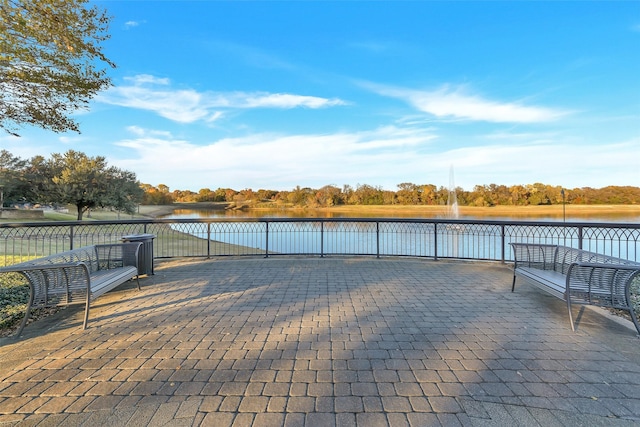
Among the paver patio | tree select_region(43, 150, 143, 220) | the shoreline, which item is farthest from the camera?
the shoreline

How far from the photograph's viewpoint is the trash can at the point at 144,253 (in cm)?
555

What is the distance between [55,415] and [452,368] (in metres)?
2.92

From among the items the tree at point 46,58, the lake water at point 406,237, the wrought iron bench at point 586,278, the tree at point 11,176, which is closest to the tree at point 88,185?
the tree at point 11,176

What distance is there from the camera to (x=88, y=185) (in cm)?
2833

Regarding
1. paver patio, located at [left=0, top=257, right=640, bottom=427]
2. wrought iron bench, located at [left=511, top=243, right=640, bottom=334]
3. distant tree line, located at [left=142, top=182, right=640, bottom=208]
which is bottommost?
paver patio, located at [left=0, top=257, right=640, bottom=427]

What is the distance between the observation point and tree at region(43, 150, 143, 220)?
2756 centimetres

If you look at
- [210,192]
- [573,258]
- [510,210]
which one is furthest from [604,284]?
[210,192]

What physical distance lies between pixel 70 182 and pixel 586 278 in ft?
116

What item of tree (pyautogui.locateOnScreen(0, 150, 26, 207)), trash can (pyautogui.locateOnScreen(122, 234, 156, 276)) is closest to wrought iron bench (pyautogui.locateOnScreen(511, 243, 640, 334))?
trash can (pyautogui.locateOnScreen(122, 234, 156, 276))

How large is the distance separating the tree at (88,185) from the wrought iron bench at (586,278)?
3340 cm

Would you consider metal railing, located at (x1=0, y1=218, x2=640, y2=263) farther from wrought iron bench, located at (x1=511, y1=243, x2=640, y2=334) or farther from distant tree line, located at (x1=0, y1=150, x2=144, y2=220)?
distant tree line, located at (x1=0, y1=150, x2=144, y2=220)

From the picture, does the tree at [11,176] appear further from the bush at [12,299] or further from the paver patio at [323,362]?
the paver patio at [323,362]

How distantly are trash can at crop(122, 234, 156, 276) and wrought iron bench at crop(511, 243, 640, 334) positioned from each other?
250 inches

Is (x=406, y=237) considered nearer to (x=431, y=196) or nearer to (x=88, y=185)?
(x=88, y=185)
